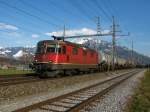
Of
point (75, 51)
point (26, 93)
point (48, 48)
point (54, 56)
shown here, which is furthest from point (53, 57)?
point (26, 93)

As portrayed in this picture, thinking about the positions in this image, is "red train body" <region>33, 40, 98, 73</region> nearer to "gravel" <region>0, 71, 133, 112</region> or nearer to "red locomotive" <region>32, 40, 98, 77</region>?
"red locomotive" <region>32, 40, 98, 77</region>

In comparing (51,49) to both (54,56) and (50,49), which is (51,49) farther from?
(54,56)

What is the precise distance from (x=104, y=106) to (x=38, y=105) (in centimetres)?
275

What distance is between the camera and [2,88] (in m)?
13.4

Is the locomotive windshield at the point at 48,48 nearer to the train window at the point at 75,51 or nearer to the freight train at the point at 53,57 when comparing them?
the freight train at the point at 53,57

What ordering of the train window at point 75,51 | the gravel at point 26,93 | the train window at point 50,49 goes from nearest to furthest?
the gravel at point 26,93 → the train window at point 50,49 → the train window at point 75,51

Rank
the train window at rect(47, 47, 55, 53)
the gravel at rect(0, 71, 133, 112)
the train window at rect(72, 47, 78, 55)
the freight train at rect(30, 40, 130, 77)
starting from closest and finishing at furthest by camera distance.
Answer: the gravel at rect(0, 71, 133, 112) < the freight train at rect(30, 40, 130, 77) < the train window at rect(47, 47, 55, 53) < the train window at rect(72, 47, 78, 55)

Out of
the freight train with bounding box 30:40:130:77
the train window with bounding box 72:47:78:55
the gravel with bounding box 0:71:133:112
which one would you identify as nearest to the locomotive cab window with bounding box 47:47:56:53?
the freight train with bounding box 30:40:130:77

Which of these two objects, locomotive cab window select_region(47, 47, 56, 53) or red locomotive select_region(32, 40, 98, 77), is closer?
red locomotive select_region(32, 40, 98, 77)

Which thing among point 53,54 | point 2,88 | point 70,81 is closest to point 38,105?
point 2,88

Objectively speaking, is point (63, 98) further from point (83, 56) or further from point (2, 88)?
point (83, 56)

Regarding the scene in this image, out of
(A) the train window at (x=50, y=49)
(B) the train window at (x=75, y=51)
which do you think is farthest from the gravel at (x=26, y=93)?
(B) the train window at (x=75, y=51)

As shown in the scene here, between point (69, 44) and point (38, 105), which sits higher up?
point (69, 44)

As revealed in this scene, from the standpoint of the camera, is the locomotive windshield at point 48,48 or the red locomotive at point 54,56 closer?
the red locomotive at point 54,56
